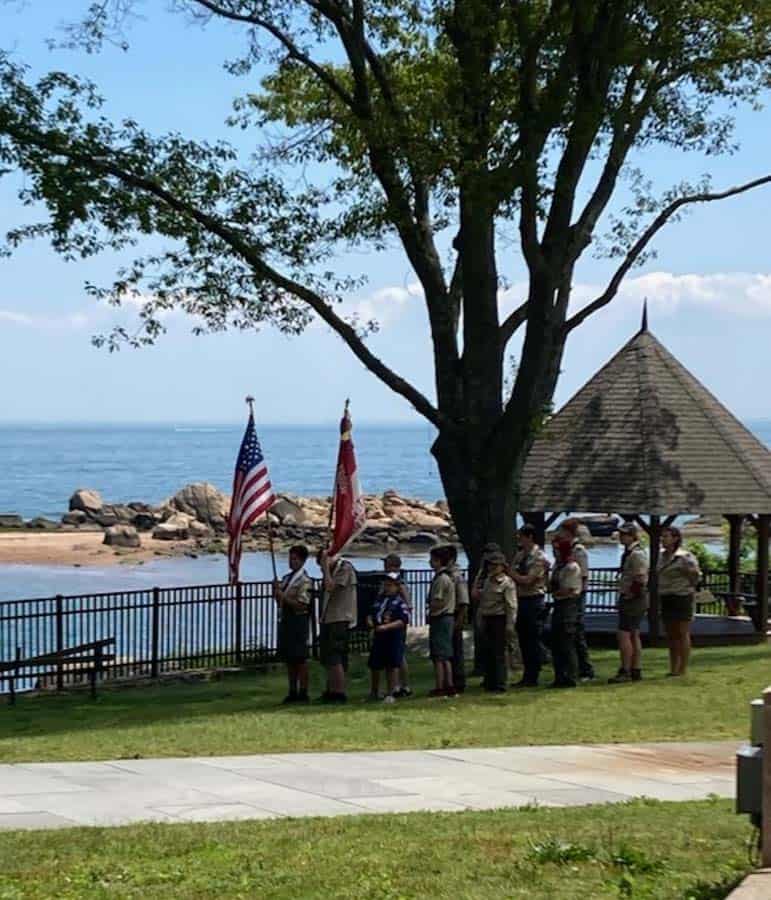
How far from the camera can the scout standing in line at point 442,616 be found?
17844 millimetres

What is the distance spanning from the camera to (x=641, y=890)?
8000mm

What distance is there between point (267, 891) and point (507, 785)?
406 cm

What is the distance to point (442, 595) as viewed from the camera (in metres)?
17.8

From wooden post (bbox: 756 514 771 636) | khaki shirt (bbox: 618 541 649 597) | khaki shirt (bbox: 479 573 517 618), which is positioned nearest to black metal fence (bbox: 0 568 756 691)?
khaki shirt (bbox: 479 573 517 618)

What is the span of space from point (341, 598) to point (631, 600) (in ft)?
11.0

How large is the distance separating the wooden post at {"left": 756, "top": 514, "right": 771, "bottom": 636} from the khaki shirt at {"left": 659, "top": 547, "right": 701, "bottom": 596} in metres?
7.09

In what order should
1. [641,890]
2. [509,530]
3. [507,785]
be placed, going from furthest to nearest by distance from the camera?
[509,530], [507,785], [641,890]

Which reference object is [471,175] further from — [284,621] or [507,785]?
[507,785]

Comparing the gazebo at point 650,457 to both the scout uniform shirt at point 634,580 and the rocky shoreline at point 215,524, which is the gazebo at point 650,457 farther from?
the rocky shoreline at point 215,524

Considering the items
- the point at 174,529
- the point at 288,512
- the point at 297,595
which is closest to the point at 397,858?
the point at 297,595

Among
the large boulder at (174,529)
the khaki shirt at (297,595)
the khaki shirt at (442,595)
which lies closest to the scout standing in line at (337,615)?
the khaki shirt at (297,595)

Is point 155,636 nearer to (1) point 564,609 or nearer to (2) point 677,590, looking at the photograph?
(1) point 564,609

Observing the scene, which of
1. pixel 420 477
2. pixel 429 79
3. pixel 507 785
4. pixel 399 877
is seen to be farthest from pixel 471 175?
pixel 420 477

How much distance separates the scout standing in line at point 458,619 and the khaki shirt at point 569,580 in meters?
1.07
